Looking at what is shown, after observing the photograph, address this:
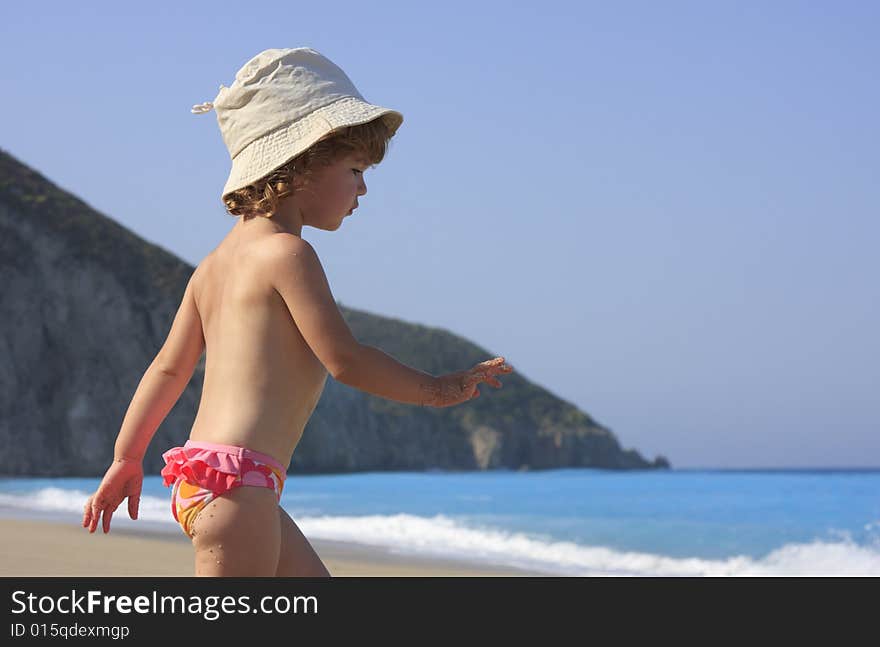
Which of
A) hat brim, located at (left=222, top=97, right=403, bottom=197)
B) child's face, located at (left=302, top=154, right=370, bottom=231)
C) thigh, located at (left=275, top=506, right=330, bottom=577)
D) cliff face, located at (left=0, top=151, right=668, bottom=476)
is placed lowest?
thigh, located at (left=275, top=506, right=330, bottom=577)

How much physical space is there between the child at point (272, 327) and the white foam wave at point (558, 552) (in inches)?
281

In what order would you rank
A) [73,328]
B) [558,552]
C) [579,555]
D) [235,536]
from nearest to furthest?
[235,536], [579,555], [558,552], [73,328]

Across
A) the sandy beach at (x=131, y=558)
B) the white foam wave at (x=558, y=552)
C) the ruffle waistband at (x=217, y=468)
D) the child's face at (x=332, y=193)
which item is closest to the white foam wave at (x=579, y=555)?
the white foam wave at (x=558, y=552)

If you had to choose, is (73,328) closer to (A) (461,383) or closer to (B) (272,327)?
(B) (272,327)

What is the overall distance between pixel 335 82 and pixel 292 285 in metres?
0.52

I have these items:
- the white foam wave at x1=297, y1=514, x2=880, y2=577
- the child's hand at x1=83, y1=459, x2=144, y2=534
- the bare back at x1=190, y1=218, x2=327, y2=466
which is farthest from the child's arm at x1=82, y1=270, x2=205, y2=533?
the white foam wave at x1=297, y1=514, x2=880, y2=577

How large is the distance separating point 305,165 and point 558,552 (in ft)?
32.4

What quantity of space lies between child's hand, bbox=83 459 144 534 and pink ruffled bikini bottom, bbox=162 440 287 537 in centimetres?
36

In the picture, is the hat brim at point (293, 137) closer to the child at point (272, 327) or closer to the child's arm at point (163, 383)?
the child at point (272, 327)

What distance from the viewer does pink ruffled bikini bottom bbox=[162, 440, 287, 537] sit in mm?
2141

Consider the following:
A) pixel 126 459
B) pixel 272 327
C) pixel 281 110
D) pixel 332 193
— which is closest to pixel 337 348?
pixel 272 327

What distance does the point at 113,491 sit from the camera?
254 centimetres

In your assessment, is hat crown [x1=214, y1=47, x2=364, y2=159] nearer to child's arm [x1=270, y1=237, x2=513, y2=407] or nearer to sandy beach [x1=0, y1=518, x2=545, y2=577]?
child's arm [x1=270, y1=237, x2=513, y2=407]
